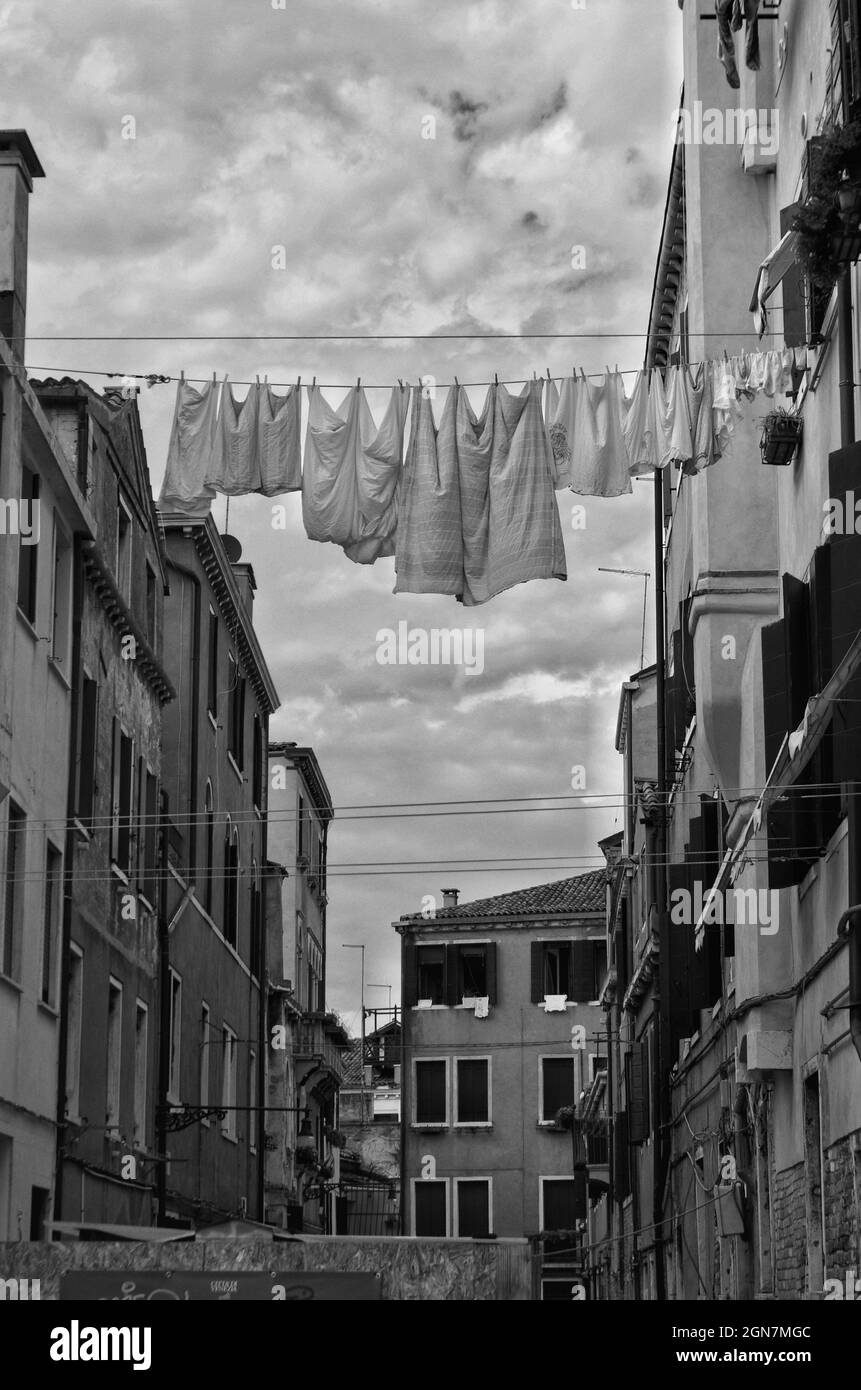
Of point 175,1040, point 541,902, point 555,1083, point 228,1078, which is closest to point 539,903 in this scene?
point 541,902

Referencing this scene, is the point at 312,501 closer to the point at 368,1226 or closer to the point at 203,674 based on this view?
the point at 203,674

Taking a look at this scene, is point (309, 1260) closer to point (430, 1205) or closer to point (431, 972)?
point (430, 1205)

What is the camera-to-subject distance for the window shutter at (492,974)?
2263 inches

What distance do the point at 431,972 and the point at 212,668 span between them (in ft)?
81.6

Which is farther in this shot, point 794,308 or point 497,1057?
point 497,1057

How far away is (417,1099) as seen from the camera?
5672 centimetres

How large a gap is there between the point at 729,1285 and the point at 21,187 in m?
13.7

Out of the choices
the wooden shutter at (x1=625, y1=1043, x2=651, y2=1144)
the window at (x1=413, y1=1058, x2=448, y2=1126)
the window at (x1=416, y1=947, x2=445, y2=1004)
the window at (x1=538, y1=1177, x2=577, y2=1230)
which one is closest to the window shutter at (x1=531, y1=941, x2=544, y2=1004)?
the window at (x1=416, y1=947, x2=445, y2=1004)

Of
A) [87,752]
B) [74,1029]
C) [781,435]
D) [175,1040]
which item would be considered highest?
[781,435]

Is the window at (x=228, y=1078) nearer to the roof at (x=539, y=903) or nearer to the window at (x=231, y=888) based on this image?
the window at (x=231, y=888)

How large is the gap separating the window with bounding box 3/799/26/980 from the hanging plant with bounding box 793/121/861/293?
998 centimetres

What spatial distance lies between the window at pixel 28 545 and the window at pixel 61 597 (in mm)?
1002

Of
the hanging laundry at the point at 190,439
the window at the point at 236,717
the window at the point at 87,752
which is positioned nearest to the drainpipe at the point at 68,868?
the window at the point at 87,752
